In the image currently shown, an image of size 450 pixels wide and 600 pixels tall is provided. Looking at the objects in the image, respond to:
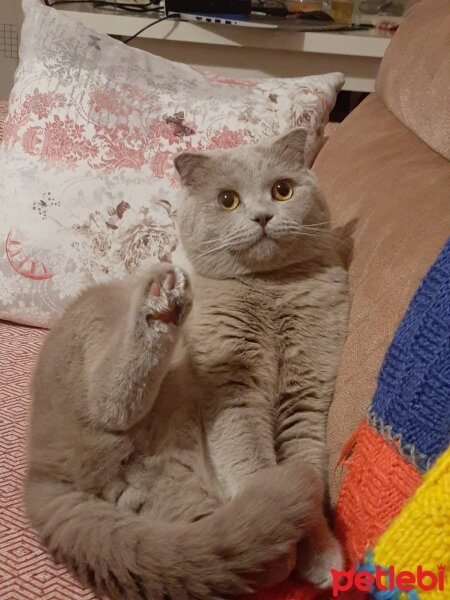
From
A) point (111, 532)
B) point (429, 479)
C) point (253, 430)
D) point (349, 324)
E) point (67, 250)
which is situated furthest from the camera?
point (67, 250)

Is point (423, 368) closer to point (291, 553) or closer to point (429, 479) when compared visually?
point (429, 479)

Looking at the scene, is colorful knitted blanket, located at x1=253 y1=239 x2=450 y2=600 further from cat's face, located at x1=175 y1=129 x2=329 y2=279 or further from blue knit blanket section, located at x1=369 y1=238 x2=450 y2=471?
cat's face, located at x1=175 y1=129 x2=329 y2=279

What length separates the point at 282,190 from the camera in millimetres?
1167

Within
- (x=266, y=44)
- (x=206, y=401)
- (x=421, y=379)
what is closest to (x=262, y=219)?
(x=206, y=401)

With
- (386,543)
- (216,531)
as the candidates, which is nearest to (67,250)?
(216,531)

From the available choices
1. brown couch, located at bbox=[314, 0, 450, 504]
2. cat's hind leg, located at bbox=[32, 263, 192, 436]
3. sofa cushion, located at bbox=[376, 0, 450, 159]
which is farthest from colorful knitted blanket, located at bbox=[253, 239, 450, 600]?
sofa cushion, located at bbox=[376, 0, 450, 159]

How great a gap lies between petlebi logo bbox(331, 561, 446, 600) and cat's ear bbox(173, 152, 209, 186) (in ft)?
2.14

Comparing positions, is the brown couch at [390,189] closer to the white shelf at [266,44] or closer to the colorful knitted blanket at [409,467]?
the colorful knitted blanket at [409,467]

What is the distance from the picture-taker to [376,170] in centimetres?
132

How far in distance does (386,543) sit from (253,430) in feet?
1.04

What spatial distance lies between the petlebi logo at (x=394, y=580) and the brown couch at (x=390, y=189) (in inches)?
8.8

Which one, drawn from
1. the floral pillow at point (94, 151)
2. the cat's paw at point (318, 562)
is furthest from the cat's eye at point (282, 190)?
the cat's paw at point (318, 562)

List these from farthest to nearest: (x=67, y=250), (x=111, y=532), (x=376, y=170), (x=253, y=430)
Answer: (x=67, y=250), (x=376, y=170), (x=253, y=430), (x=111, y=532)

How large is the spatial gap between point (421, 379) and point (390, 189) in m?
0.52
